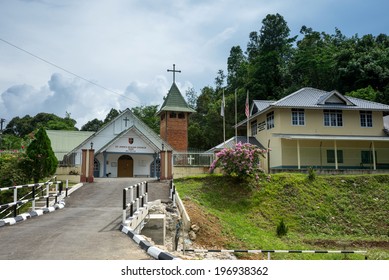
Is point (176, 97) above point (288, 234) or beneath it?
above

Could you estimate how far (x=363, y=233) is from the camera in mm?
17703

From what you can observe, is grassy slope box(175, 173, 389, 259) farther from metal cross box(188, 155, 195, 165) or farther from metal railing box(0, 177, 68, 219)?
metal railing box(0, 177, 68, 219)

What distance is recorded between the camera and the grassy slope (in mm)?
15672

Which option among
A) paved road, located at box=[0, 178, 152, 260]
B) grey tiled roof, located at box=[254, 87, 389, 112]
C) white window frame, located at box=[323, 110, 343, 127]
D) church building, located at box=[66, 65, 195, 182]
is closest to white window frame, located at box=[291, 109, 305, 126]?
grey tiled roof, located at box=[254, 87, 389, 112]

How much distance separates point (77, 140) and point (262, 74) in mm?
26264

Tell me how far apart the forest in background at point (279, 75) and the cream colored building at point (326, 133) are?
18.5ft

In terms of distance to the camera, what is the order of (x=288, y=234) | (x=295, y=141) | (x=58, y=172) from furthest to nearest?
(x=295, y=141), (x=58, y=172), (x=288, y=234)

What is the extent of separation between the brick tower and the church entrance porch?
5296 millimetres

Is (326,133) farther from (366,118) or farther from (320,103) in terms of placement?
(366,118)

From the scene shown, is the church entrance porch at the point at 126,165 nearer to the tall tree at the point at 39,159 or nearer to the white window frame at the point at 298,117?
the tall tree at the point at 39,159

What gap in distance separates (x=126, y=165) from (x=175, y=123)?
7.36 metres

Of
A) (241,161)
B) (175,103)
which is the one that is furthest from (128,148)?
(241,161)
